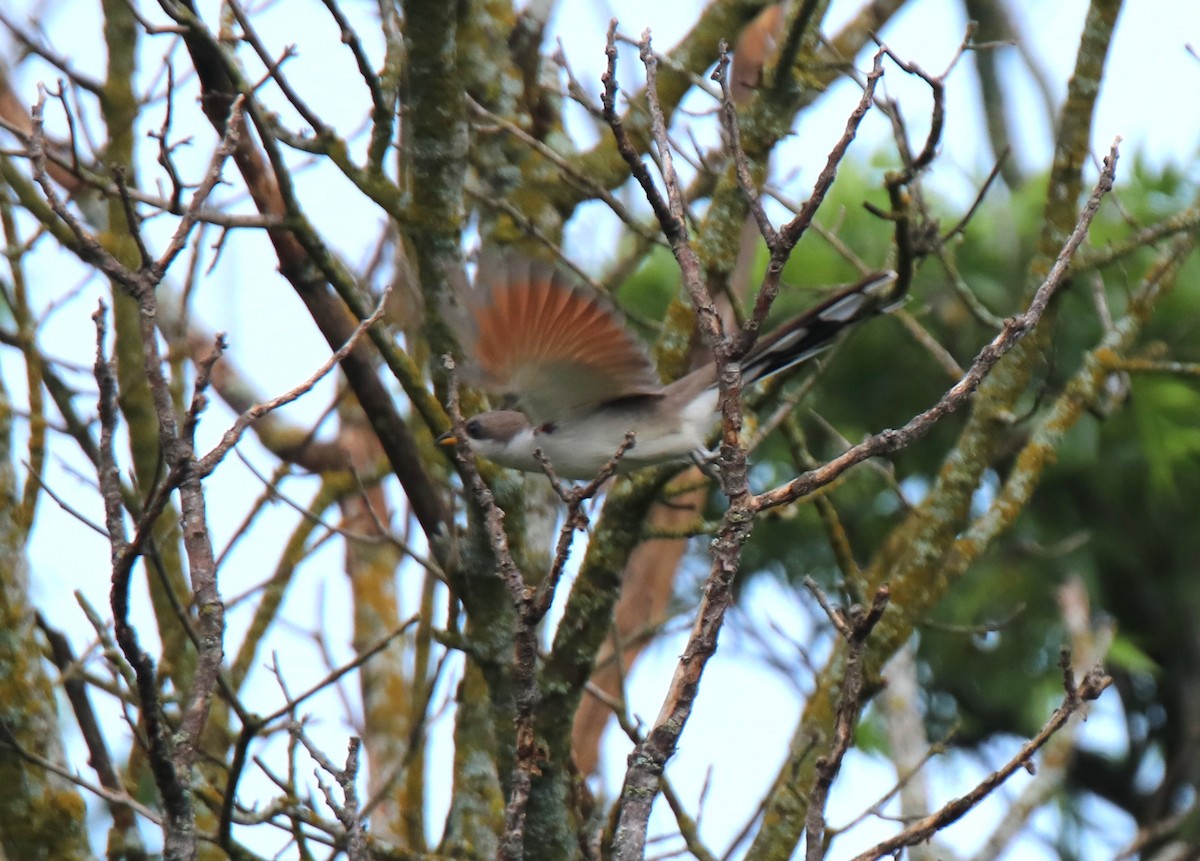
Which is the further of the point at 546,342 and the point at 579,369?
the point at 579,369

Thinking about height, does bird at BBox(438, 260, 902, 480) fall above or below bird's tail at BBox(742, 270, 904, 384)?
below

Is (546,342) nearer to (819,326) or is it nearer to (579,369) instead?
(579,369)

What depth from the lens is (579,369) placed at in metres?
3.38

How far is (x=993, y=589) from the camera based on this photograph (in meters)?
7.61

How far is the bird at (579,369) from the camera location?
3.08 meters

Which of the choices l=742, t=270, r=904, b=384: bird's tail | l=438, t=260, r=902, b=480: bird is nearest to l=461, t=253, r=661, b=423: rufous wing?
l=438, t=260, r=902, b=480: bird

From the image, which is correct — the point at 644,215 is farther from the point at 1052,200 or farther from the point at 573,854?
the point at 573,854

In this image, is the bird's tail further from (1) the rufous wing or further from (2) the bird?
(1) the rufous wing

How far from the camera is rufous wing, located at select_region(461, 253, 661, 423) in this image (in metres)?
3.03

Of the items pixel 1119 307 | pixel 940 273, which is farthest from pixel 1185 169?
pixel 940 273

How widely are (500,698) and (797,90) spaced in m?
1.62

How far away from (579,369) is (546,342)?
6.8 inches

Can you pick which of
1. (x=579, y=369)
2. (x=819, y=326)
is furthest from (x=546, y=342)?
(x=819, y=326)

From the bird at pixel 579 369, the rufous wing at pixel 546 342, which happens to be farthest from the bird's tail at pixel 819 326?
the rufous wing at pixel 546 342
